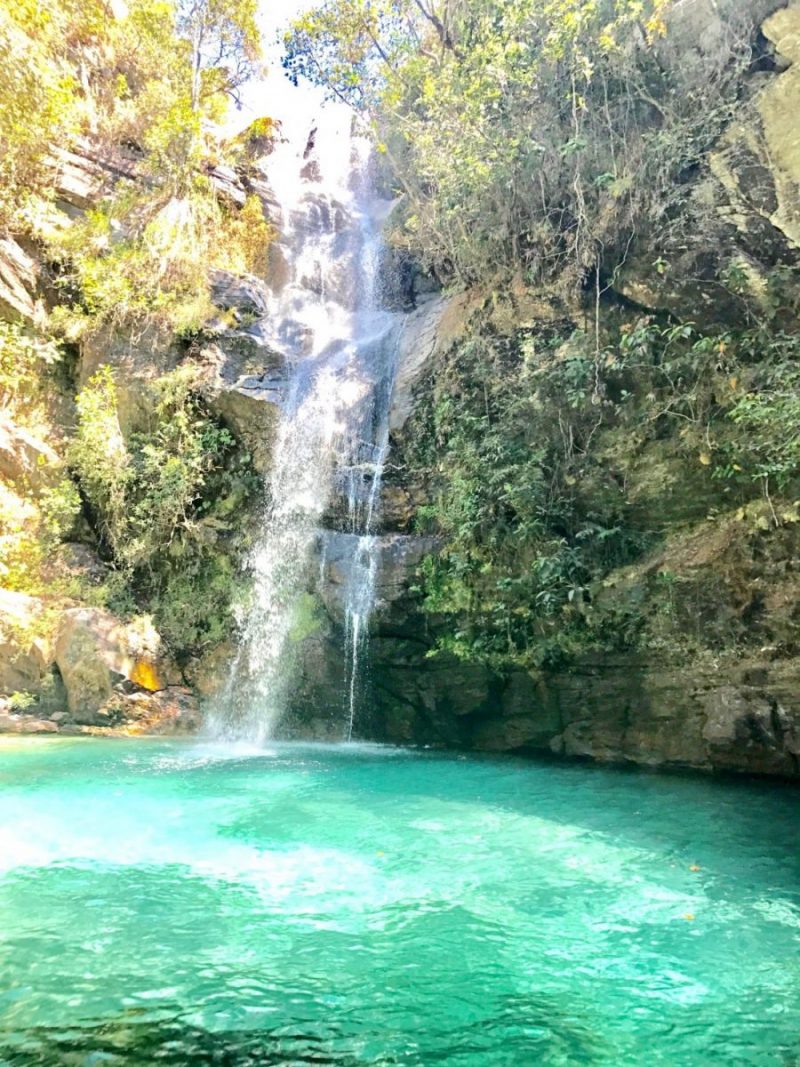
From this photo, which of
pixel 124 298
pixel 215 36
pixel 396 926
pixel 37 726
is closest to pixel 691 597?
pixel 396 926

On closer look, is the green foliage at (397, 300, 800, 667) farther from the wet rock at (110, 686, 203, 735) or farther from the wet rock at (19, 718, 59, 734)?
the wet rock at (19, 718, 59, 734)

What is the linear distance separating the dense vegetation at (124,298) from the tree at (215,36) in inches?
2.4

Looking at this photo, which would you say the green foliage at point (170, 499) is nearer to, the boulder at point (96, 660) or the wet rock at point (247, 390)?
the wet rock at point (247, 390)

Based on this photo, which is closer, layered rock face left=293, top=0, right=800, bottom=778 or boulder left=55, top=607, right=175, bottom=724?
layered rock face left=293, top=0, right=800, bottom=778

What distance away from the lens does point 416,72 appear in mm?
11938

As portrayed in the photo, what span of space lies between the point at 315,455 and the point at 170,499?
266cm

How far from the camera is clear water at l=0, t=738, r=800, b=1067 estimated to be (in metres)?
2.73

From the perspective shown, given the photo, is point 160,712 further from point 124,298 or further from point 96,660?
point 124,298

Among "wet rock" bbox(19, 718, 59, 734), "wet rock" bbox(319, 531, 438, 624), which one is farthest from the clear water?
"wet rock" bbox(19, 718, 59, 734)

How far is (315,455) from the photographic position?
498 inches

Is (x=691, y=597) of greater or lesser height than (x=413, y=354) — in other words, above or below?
below

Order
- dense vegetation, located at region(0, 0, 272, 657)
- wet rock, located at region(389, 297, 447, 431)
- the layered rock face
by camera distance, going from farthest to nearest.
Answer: dense vegetation, located at region(0, 0, 272, 657), wet rock, located at region(389, 297, 447, 431), the layered rock face

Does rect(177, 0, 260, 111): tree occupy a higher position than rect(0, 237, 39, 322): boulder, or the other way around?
rect(177, 0, 260, 111): tree

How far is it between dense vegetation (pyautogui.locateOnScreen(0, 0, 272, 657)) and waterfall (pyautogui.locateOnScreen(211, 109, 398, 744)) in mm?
810
